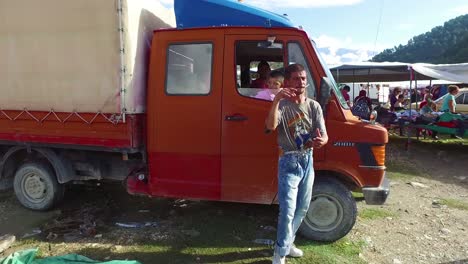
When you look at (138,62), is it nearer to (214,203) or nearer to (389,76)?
(214,203)

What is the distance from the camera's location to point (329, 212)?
4367 millimetres

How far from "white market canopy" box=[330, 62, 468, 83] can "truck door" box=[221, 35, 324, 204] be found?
357 inches

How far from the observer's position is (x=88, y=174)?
5.29 metres

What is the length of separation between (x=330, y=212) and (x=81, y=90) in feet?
10.4

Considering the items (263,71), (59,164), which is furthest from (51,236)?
(263,71)

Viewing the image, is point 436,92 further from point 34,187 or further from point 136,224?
point 34,187

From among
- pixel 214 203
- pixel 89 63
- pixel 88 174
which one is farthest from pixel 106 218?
pixel 89 63

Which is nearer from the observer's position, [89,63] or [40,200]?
[89,63]

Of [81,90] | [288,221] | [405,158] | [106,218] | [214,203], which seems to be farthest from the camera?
[405,158]

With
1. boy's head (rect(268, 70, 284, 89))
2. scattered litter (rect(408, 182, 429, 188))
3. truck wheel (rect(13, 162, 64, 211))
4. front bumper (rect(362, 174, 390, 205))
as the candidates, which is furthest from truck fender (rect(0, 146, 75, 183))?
scattered litter (rect(408, 182, 429, 188))

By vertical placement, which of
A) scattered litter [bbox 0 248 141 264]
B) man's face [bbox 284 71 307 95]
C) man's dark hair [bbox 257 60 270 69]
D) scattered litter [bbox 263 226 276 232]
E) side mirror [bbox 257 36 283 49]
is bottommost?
scattered litter [bbox 263 226 276 232]

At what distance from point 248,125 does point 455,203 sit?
3937 millimetres

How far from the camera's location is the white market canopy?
1156 cm

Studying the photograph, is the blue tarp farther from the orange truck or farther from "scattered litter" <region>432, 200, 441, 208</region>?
"scattered litter" <region>432, 200, 441, 208</region>
